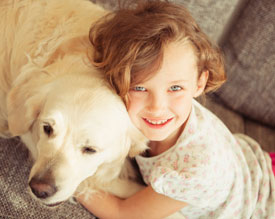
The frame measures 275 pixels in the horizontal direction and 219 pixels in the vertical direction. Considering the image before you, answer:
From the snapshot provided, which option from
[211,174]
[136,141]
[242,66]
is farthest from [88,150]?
[242,66]

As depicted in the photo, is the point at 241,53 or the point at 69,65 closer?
the point at 69,65

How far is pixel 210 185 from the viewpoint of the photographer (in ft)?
4.03

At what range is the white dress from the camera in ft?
3.90

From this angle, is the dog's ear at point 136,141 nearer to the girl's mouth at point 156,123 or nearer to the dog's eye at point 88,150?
the girl's mouth at point 156,123

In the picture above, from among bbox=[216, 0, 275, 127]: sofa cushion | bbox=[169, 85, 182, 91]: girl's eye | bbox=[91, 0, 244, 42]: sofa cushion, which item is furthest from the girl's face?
bbox=[216, 0, 275, 127]: sofa cushion

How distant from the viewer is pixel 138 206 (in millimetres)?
1262

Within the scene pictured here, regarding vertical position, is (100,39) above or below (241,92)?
above

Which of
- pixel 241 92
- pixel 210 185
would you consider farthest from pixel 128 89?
pixel 241 92

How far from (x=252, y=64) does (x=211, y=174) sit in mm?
849

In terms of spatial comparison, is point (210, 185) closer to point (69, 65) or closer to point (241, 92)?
point (69, 65)

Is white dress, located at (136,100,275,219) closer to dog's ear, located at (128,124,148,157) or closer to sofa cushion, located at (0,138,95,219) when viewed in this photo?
dog's ear, located at (128,124,148,157)

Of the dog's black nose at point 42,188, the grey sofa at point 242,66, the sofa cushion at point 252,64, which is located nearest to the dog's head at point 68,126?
the dog's black nose at point 42,188

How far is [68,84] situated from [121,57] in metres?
0.20

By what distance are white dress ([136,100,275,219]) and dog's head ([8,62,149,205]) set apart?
257 mm
